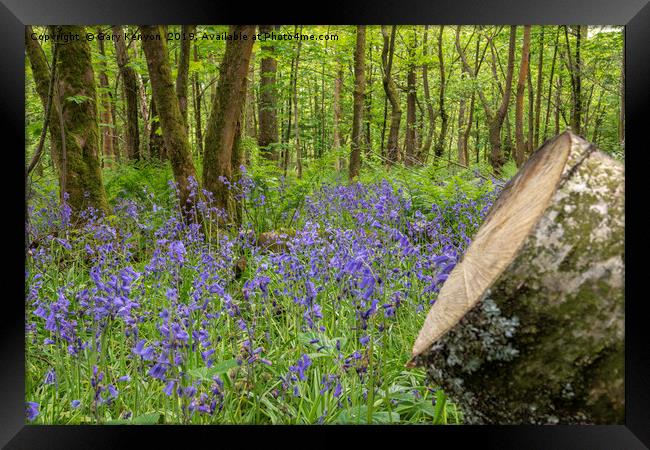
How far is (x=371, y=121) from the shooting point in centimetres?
1185

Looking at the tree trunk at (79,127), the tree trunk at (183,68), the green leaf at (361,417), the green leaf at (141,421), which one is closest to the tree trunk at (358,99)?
the tree trunk at (183,68)

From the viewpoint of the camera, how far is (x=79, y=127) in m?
4.29

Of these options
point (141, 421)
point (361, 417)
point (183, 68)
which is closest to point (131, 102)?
point (183, 68)

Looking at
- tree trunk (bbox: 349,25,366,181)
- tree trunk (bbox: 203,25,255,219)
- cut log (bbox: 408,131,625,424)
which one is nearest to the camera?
cut log (bbox: 408,131,625,424)

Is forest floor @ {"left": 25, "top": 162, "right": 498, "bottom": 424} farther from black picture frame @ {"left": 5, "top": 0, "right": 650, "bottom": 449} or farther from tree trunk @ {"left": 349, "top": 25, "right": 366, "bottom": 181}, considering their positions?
tree trunk @ {"left": 349, "top": 25, "right": 366, "bottom": 181}

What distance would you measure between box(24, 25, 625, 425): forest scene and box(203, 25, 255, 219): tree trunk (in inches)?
0.6

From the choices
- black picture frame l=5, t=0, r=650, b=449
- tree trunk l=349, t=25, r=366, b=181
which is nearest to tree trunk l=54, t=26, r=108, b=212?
black picture frame l=5, t=0, r=650, b=449

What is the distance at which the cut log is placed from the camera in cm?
126

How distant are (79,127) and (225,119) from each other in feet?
4.33

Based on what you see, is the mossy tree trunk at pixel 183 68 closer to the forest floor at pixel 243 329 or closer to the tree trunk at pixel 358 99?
the tree trunk at pixel 358 99

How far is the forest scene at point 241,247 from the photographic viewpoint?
1.77m

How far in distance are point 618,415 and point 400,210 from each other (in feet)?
9.23
